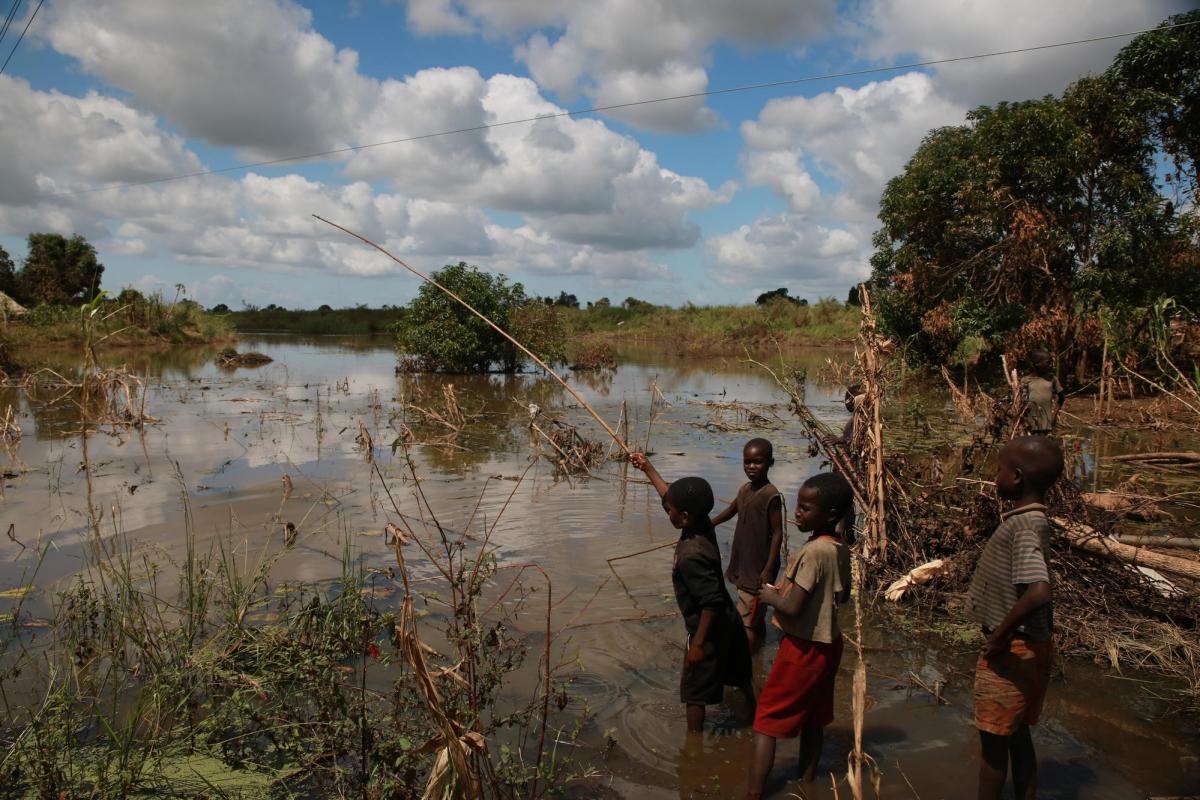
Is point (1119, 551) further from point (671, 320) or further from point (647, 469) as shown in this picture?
point (671, 320)

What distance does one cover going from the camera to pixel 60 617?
4590mm

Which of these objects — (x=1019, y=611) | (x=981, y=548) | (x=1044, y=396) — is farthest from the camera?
(x=1044, y=396)

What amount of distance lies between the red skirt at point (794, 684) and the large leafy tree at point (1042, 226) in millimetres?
12733

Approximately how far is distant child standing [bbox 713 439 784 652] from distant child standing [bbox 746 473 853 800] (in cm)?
90

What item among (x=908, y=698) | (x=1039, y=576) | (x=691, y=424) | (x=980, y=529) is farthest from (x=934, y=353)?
(x=1039, y=576)

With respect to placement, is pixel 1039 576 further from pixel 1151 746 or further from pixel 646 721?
pixel 646 721

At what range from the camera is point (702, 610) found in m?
3.40

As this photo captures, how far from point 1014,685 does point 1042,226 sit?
14422 mm

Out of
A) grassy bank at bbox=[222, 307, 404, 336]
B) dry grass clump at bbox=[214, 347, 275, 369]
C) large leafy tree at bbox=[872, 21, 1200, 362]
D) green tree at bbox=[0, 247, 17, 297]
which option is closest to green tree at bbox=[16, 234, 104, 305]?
green tree at bbox=[0, 247, 17, 297]

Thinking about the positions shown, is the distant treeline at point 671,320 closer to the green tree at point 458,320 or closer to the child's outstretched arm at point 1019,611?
the green tree at point 458,320

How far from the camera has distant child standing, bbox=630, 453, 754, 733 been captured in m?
3.38

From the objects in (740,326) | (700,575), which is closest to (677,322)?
(740,326)

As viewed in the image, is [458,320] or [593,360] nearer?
[458,320]

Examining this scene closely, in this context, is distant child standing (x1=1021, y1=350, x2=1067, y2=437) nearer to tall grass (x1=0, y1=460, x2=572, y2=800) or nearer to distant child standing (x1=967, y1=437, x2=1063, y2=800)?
distant child standing (x1=967, y1=437, x2=1063, y2=800)
